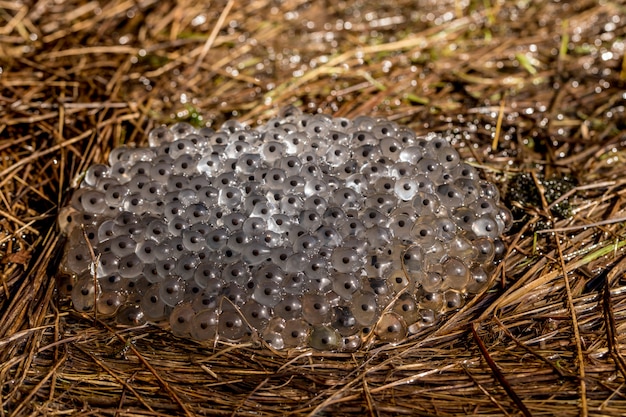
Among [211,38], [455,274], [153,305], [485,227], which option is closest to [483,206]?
[485,227]

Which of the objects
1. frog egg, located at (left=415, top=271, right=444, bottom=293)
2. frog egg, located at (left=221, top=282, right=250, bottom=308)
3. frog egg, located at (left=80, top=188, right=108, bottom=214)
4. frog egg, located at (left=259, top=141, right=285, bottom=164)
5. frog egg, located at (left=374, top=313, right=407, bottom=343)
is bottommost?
frog egg, located at (left=374, top=313, right=407, bottom=343)

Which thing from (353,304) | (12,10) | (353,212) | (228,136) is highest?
Result: (12,10)

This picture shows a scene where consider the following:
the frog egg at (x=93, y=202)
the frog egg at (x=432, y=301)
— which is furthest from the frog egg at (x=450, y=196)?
the frog egg at (x=93, y=202)

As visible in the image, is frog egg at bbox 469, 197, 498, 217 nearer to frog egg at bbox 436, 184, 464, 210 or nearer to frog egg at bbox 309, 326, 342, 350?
frog egg at bbox 436, 184, 464, 210

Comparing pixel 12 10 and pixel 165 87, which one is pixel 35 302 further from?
pixel 12 10

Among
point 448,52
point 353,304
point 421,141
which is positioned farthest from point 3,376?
point 448,52

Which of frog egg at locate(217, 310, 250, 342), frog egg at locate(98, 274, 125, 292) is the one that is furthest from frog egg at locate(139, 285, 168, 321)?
frog egg at locate(217, 310, 250, 342)

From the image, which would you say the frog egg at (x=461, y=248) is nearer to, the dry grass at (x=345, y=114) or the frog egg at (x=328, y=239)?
the dry grass at (x=345, y=114)

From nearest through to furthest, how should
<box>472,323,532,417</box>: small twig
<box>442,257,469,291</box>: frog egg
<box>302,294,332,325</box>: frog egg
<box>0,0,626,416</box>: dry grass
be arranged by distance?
1. <box>472,323,532,417</box>: small twig
2. <box>0,0,626,416</box>: dry grass
3. <box>302,294,332,325</box>: frog egg
4. <box>442,257,469,291</box>: frog egg
